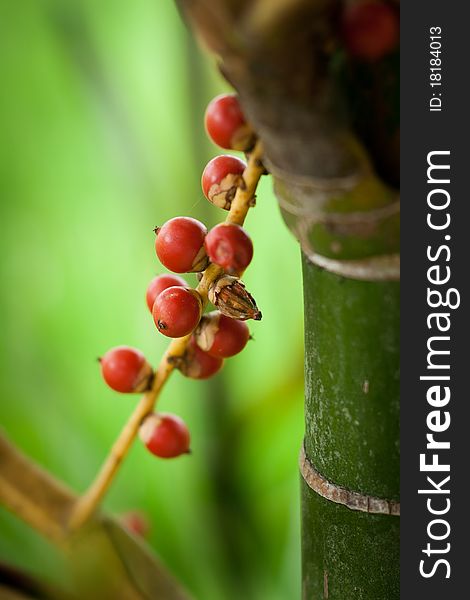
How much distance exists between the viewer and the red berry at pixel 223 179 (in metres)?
0.36

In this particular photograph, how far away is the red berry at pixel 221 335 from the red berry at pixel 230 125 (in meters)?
0.09

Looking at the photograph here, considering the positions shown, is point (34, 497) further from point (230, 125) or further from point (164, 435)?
point (230, 125)

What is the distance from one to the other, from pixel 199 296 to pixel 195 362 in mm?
42

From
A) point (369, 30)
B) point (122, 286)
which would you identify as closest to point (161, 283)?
point (369, 30)

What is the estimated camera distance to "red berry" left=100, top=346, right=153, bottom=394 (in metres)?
0.43

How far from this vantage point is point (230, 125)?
346 millimetres

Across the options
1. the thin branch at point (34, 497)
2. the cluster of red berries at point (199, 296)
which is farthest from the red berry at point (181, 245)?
the thin branch at point (34, 497)

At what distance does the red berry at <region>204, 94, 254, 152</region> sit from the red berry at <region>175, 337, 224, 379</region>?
0.34ft

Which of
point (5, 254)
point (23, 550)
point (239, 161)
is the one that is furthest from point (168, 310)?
point (5, 254)

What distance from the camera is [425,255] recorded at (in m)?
0.35

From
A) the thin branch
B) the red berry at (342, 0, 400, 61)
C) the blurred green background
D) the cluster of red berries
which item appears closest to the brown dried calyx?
the cluster of red berries

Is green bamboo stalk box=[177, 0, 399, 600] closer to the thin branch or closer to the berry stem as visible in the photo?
the berry stem

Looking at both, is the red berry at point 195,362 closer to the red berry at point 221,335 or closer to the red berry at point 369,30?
the red berry at point 221,335

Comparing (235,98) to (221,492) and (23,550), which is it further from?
(221,492)
